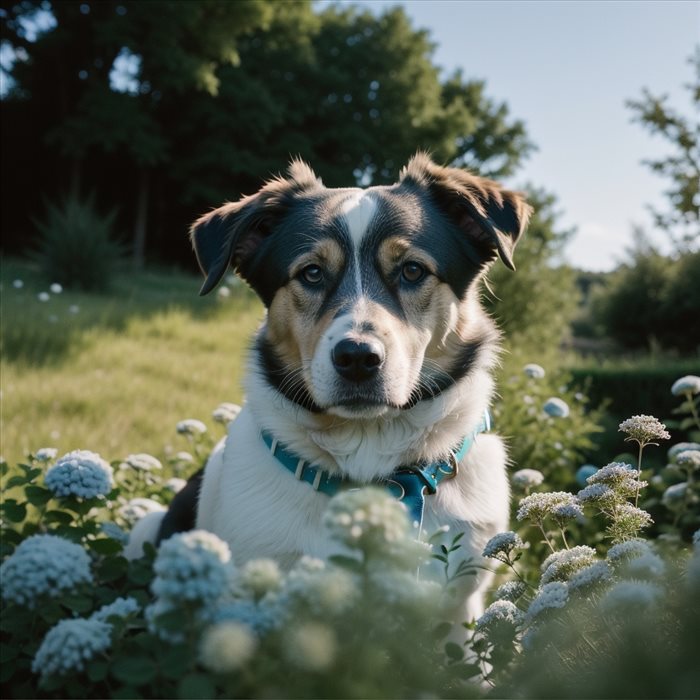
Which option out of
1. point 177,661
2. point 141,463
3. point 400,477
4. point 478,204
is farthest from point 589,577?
point 141,463

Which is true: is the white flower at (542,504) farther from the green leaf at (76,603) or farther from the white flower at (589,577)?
the green leaf at (76,603)

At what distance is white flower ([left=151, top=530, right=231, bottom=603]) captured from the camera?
104cm

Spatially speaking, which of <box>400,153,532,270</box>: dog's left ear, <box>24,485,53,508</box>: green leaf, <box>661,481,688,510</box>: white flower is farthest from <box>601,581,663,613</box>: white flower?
<box>661,481,688,510</box>: white flower

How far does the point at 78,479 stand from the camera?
228cm

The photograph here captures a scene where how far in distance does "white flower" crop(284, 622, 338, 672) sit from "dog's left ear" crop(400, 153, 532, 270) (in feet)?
7.79

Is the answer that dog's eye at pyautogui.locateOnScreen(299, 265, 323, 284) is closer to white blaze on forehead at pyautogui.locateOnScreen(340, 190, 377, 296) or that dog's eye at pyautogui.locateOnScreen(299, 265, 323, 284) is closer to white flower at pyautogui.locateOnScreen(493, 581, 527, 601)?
white blaze on forehead at pyautogui.locateOnScreen(340, 190, 377, 296)

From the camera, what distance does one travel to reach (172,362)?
8016 millimetres

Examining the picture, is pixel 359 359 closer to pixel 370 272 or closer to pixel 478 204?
pixel 370 272

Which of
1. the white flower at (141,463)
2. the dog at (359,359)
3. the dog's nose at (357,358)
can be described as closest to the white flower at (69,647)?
the dog at (359,359)

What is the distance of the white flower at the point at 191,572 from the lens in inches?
40.9

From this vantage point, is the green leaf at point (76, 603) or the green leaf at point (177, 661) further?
the green leaf at point (76, 603)

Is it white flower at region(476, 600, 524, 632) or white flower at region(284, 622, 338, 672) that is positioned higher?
white flower at region(284, 622, 338, 672)

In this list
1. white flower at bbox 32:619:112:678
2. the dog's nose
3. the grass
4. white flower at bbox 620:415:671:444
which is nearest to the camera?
white flower at bbox 32:619:112:678

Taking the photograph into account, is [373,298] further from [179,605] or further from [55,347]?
[55,347]
